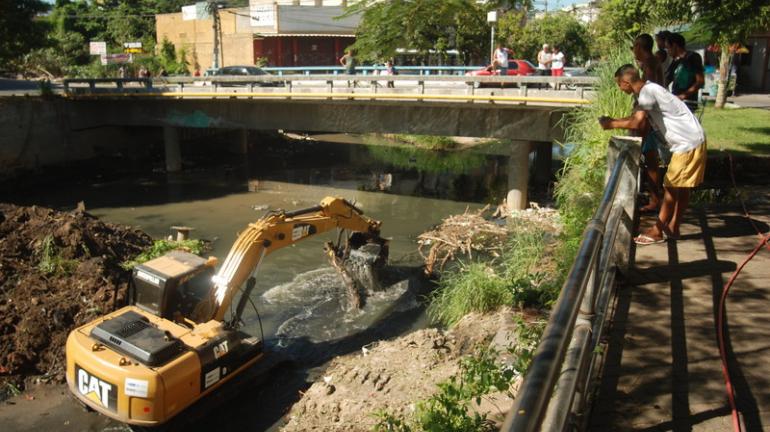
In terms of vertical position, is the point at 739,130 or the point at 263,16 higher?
the point at 263,16

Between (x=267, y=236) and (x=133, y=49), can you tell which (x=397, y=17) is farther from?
(x=133, y=49)

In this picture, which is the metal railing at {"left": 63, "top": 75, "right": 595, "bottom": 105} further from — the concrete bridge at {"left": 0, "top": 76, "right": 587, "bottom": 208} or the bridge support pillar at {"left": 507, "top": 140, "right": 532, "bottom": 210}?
the bridge support pillar at {"left": 507, "top": 140, "right": 532, "bottom": 210}

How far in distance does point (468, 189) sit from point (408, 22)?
1616cm

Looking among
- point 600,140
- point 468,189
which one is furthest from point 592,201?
point 468,189

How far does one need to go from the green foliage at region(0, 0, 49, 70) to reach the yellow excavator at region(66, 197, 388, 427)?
21298mm

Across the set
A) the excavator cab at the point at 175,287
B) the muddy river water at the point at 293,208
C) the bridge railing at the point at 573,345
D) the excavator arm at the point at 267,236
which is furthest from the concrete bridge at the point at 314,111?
the bridge railing at the point at 573,345

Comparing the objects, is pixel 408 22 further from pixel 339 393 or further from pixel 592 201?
pixel 339 393

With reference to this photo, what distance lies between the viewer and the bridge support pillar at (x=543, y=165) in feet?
79.8

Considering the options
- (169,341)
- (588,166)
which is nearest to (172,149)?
(169,341)

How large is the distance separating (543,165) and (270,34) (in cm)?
2963

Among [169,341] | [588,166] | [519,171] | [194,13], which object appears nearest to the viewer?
[588,166]

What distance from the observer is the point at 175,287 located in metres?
8.60

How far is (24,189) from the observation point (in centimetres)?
2453

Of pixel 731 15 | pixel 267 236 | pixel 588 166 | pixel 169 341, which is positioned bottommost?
pixel 169 341
